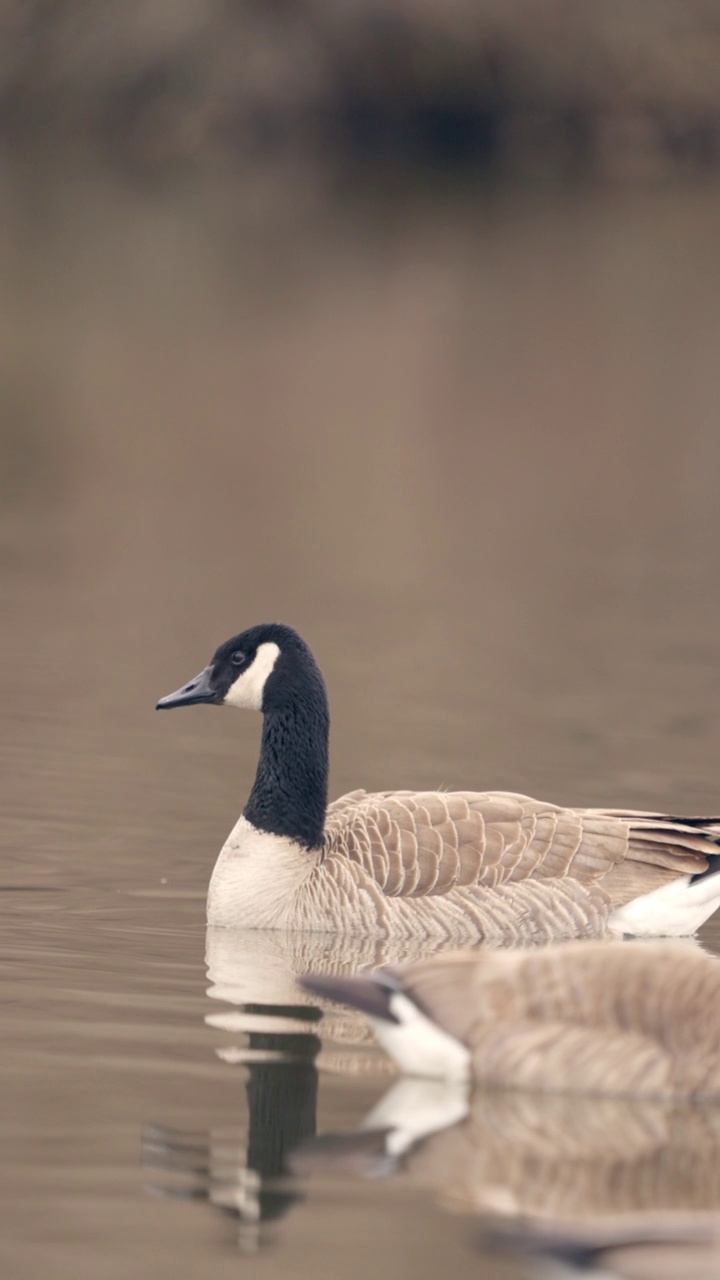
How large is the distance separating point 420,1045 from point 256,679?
13.1ft

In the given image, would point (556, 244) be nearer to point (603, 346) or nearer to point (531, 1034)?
point (603, 346)

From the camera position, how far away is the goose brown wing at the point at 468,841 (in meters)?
10.5

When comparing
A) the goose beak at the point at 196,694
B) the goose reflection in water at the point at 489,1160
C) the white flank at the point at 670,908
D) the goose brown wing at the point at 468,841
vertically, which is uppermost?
the goose beak at the point at 196,694

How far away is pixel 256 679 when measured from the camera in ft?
36.5

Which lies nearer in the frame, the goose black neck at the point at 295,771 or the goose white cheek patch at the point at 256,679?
the goose black neck at the point at 295,771

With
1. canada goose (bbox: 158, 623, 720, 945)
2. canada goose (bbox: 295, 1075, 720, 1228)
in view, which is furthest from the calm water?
canada goose (bbox: 158, 623, 720, 945)

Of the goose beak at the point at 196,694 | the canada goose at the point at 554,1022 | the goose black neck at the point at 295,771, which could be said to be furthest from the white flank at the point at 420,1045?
the goose beak at the point at 196,694

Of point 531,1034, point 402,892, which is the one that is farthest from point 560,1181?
point 402,892

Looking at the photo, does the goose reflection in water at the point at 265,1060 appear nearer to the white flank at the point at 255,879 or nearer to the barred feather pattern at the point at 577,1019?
the white flank at the point at 255,879

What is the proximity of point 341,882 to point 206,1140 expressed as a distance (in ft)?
11.8

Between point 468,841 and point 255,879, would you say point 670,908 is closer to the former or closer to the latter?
point 468,841

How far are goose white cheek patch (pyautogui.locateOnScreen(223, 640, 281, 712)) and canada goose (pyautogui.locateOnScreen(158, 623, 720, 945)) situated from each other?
5 centimetres

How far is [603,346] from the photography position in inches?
1599

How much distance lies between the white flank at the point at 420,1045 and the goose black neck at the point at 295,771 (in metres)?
3.31
